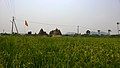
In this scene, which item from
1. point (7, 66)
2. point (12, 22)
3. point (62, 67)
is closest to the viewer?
point (62, 67)

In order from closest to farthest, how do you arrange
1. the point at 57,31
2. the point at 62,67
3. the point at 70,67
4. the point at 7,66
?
1. the point at 62,67
2. the point at 70,67
3. the point at 7,66
4. the point at 57,31

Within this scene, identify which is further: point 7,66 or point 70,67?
point 7,66

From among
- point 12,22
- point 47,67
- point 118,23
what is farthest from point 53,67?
point 118,23

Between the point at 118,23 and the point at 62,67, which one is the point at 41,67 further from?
the point at 118,23

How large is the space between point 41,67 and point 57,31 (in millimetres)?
79091

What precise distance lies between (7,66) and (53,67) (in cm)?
114

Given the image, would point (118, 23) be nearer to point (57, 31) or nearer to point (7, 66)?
point (57, 31)

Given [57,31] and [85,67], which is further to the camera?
[57,31]

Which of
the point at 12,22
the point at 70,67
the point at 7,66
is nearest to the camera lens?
the point at 70,67

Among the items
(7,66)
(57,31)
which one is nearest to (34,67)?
(7,66)

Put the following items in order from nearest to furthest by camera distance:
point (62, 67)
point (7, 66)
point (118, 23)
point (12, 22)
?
point (62, 67), point (7, 66), point (12, 22), point (118, 23)

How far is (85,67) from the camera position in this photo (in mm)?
4871

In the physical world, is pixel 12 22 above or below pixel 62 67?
above

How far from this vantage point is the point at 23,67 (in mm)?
4828
